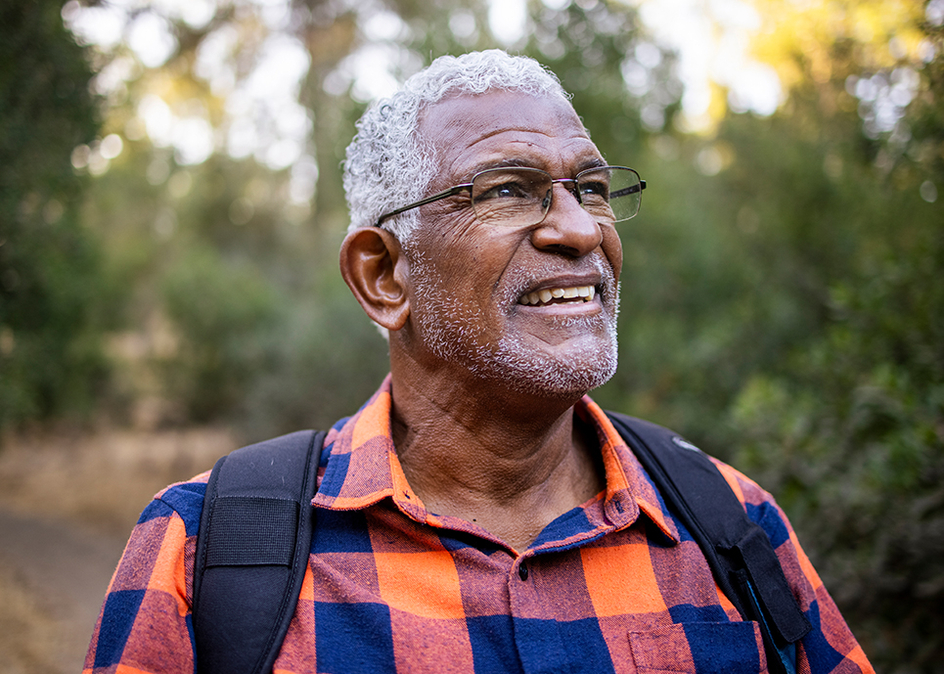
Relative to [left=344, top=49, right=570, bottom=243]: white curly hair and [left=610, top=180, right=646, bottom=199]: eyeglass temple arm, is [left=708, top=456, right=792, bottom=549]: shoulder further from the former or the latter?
[left=344, top=49, right=570, bottom=243]: white curly hair

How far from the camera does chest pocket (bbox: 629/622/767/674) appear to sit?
1.57m

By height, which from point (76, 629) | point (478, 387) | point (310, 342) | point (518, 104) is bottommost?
point (76, 629)

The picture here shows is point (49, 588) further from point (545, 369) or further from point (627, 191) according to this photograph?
point (627, 191)

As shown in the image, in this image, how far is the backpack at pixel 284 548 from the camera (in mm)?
1457

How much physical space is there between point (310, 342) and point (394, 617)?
8.41 meters

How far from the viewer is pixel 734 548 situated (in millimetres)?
1736

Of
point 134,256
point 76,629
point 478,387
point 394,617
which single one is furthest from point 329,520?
point 134,256

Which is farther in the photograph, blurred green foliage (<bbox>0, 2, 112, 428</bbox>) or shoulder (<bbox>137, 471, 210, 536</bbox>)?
blurred green foliage (<bbox>0, 2, 112, 428</bbox>)

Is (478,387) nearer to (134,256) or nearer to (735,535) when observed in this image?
(735,535)

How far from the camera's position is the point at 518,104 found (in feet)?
6.27

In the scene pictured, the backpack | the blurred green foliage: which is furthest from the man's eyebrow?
the blurred green foliage

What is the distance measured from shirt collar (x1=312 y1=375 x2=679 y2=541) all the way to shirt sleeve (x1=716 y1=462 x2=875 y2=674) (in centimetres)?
30

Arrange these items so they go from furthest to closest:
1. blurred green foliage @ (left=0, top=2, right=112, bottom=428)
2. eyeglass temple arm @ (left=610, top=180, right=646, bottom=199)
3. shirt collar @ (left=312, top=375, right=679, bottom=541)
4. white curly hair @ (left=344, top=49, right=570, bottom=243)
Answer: blurred green foliage @ (left=0, top=2, right=112, bottom=428)
eyeglass temple arm @ (left=610, top=180, right=646, bottom=199)
white curly hair @ (left=344, top=49, right=570, bottom=243)
shirt collar @ (left=312, top=375, right=679, bottom=541)

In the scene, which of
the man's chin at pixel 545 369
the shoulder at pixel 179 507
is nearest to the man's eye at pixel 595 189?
the man's chin at pixel 545 369
